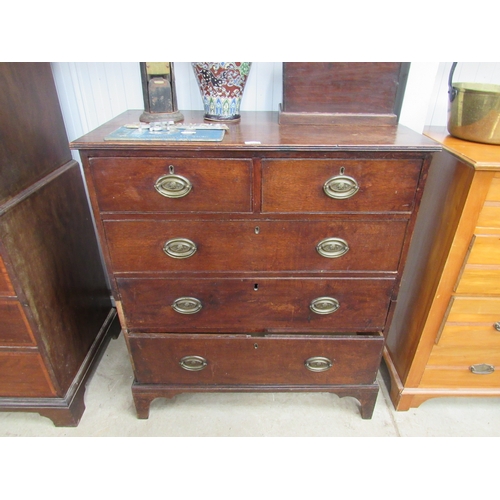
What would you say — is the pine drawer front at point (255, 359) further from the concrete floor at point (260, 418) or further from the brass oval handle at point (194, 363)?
the concrete floor at point (260, 418)

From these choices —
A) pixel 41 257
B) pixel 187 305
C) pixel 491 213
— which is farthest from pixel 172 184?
pixel 491 213

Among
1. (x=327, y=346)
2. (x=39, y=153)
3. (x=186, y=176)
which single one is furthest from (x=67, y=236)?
(x=327, y=346)

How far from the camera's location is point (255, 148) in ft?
3.09

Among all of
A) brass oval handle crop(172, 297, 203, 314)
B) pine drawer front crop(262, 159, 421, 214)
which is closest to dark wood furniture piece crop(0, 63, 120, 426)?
brass oval handle crop(172, 297, 203, 314)

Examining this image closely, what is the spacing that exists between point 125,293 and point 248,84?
91 cm

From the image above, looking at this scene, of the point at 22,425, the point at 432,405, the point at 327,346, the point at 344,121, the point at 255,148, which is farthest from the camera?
the point at 432,405

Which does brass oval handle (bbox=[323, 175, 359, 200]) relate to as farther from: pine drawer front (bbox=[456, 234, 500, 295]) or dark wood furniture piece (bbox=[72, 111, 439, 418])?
pine drawer front (bbox=[456, 234, 500, 295])

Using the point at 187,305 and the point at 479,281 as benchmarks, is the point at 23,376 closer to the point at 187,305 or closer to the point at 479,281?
the point at 187,305

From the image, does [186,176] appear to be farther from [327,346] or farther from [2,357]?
[2,357]

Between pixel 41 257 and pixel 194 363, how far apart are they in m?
0.63

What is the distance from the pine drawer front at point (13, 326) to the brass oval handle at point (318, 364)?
935mm

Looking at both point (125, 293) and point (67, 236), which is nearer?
point (125, 293)

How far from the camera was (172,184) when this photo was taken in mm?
984

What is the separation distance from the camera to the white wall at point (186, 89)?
1.38 m
